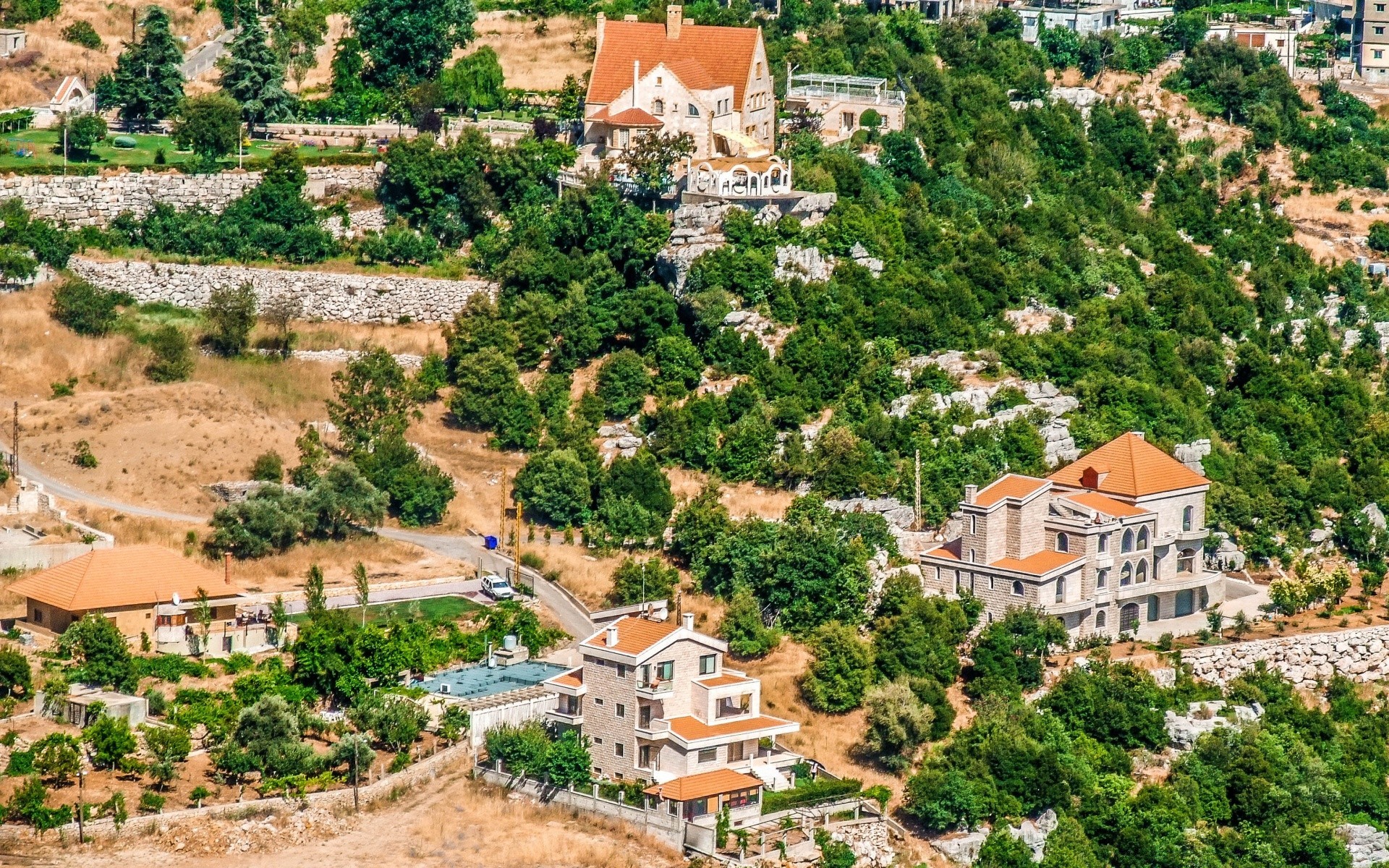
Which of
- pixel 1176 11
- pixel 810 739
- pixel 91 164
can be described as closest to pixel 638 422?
pixel 810 739

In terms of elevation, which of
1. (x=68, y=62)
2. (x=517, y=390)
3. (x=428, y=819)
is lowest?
(x=428, y=819)

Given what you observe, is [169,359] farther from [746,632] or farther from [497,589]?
[746,632]

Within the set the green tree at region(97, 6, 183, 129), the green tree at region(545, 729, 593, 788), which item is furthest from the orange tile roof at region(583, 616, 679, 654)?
the green tree at region(97, 6, 183, 129)

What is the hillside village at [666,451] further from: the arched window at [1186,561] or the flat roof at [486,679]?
the flat roof at [486,679]

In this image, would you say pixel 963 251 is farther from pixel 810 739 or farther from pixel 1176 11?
pixel 1176 11

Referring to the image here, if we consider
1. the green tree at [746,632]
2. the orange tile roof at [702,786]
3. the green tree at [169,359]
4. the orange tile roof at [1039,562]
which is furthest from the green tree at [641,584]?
the green tree at [169,359]

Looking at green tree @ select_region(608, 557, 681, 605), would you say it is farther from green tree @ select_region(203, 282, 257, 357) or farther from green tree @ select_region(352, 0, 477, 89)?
green tree @ select_region(352, 0, 477, 89)
